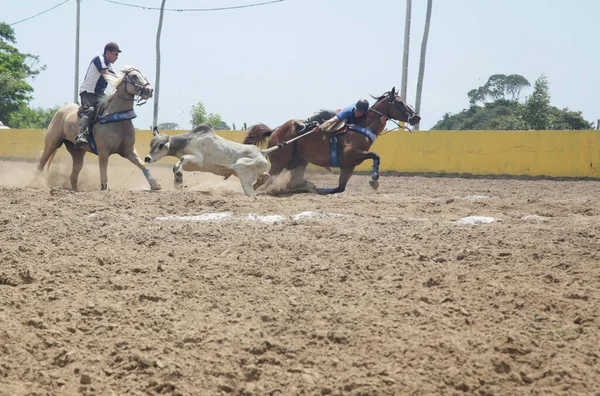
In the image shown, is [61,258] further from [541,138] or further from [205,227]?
[541,138]

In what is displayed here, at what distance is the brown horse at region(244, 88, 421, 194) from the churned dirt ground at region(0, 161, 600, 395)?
4636mm

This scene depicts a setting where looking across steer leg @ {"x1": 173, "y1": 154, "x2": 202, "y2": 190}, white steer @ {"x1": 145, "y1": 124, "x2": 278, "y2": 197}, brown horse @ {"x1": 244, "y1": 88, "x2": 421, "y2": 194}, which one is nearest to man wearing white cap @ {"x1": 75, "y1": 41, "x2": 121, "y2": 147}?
white steer @ {"x1": 145, "y1": 124, "x2": 278, "y2": 197}

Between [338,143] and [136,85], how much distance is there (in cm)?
343

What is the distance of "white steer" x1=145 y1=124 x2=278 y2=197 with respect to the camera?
10.3 metres

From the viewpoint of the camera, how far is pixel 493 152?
63.1 ft

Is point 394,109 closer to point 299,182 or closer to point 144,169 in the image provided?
point 299,182

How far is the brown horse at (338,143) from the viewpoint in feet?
39.0

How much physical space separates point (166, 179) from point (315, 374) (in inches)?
448

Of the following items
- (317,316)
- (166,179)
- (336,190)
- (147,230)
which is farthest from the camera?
(166,179)

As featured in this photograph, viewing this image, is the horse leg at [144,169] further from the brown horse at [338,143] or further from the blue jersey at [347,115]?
the blue jersey at [347,115]

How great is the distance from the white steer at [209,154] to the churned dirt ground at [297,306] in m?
3.03

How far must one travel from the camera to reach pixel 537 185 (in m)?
15.6

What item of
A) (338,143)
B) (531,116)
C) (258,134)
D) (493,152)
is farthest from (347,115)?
(531,116)

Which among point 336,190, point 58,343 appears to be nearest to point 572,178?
point 336,190
